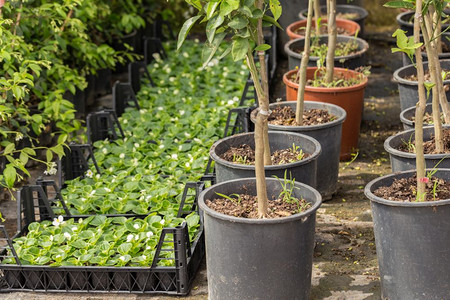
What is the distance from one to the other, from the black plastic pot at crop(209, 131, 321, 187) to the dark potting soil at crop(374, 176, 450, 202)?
26.2 inches

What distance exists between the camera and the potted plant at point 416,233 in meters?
3.86

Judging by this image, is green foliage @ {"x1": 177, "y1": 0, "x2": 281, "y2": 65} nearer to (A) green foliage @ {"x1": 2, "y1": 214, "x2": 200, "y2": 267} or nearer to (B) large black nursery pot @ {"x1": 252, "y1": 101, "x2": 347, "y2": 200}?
(A) green foliage @ {"x1": 2, "y1": 214, "x2": 200, "y2": 267}

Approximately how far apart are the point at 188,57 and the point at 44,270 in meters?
4.06

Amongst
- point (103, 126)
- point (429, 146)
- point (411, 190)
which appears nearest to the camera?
point (411, 190)

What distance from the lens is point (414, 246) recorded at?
12.8ft

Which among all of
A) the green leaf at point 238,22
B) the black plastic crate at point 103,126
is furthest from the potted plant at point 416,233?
the black plastic crate at point 103,126

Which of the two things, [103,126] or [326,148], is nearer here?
[326,148]

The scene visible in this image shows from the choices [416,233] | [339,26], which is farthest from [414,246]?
[339,26]

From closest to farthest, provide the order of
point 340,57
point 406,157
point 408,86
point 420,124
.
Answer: point 420,124
point 406,157
point 408,86
point 340,57

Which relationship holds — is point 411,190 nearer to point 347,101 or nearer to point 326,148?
point 326,148

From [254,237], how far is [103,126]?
2.79m

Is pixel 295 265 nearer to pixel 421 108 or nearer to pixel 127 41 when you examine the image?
pixel 421 108

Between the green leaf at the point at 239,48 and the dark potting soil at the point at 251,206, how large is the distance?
80 centimetres

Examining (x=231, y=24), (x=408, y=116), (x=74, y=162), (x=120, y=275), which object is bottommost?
(x=120, y=275)
